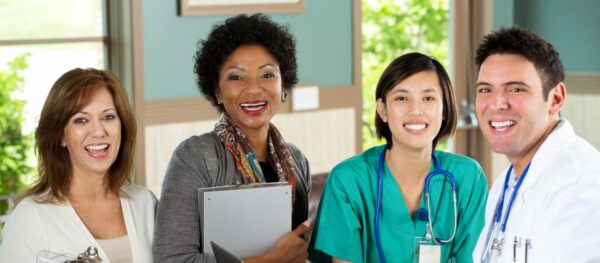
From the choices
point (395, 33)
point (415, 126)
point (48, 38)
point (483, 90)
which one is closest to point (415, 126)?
point (415, 126)

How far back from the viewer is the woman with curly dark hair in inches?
94.4

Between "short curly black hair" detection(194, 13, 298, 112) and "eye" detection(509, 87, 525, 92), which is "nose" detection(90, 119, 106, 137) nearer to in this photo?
"short curly black hair" detection(194, 13, 298, 112)

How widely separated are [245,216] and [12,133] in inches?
73.8

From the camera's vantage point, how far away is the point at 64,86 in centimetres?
242

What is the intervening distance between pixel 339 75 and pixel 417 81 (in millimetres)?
2365

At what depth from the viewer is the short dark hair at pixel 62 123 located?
242cm

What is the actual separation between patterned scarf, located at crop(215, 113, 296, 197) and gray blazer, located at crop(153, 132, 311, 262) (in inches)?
0.8

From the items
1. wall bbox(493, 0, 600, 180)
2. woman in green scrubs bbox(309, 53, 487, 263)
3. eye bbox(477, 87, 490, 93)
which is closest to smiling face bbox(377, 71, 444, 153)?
woman in green scrubs bbox(309, 53, 487, 263)

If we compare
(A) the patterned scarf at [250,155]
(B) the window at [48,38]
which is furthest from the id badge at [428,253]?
(B) the window at [48,38]

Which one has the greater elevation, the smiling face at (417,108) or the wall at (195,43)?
the wall at (195,43)

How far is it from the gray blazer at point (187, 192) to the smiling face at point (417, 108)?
0.45 metres

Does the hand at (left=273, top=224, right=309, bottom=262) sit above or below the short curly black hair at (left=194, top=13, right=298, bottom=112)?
below

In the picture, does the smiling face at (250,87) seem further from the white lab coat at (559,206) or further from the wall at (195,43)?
the wall at (195,43)

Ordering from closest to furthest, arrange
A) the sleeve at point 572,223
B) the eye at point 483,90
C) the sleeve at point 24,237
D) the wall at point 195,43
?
the sleeve at point 572,223 → the sleeve at point 24,237 → the eye at point 483,90 → the wall at point 195,43
